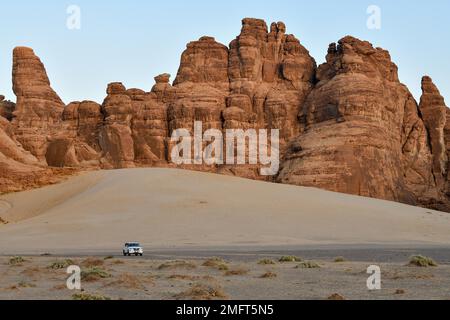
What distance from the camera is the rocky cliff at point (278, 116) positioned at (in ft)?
285

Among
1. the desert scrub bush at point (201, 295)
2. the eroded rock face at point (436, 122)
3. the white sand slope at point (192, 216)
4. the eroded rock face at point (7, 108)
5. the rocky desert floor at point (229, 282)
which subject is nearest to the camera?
the desert scrub bush at point (201, 295)

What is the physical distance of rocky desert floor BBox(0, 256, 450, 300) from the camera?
1472cm

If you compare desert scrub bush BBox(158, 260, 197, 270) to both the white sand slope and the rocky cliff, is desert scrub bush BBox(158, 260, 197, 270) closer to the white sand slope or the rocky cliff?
the white sand slope

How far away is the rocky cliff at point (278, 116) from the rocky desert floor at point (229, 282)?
204 feet

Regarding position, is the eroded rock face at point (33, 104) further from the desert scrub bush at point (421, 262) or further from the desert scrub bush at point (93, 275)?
the desert scrub bush at point (421, 262)

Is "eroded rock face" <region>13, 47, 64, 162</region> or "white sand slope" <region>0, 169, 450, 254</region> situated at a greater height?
"eroded rock face" <region>13, 47, 64, 162</region>

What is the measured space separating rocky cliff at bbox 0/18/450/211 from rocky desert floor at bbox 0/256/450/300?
62143 millimetres

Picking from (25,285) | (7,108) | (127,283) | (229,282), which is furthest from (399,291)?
(7,108)

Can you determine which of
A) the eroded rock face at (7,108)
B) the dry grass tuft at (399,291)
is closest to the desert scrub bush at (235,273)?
the dry grass tuft at (399,291)

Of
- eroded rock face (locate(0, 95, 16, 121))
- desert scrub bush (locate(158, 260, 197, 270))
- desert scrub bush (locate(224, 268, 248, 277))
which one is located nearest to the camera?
desert scrub bush (locate(224, 268, 248, 277))

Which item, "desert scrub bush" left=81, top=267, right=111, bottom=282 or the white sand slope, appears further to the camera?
the white sand slope

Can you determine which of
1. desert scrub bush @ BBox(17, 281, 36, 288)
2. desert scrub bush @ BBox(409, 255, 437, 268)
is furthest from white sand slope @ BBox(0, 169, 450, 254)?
desert scrub bush @ BBox(17, 281, 36, 288)

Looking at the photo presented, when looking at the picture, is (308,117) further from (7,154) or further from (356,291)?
(356,291)

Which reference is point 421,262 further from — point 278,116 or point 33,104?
point 33,104
